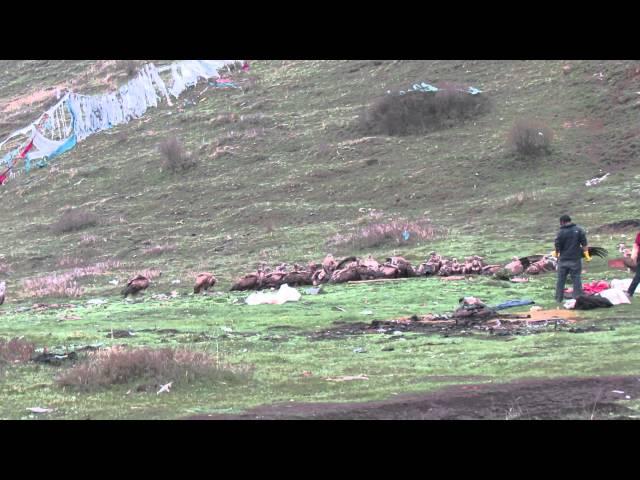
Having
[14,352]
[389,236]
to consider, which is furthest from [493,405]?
[389,236]

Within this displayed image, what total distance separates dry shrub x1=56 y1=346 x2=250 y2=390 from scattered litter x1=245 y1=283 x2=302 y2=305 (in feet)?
22.4

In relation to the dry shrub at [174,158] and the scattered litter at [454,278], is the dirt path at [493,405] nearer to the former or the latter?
the scattered litter at [454,278]

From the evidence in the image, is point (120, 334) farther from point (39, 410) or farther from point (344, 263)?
point (344, 263)

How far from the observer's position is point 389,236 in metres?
24.4

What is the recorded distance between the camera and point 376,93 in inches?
1663

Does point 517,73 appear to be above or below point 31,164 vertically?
above

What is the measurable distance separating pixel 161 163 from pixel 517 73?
52.2 ft

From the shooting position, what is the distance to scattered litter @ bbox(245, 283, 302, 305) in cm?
1658

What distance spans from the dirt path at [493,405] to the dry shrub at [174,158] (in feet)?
99.5

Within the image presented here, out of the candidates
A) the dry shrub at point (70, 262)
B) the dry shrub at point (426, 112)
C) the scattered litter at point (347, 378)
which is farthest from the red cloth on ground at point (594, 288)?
the dry shrub at point (426, 112)

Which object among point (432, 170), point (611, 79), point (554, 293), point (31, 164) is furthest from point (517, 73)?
point (554, 293)

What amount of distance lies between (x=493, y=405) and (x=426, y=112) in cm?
3002

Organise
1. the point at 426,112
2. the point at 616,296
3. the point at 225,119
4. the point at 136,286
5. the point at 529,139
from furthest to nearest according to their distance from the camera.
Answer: the point at 225,119 < the point at 426,112 < the point at 529,139 < the point at 136,286 < the point at 616,296

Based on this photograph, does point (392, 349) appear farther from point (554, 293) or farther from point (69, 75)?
point (69, 75)
